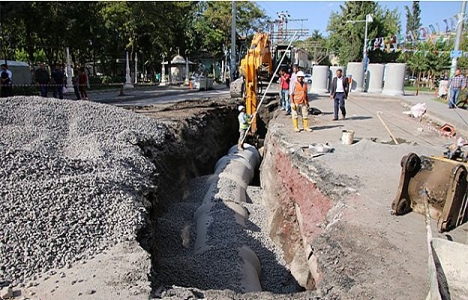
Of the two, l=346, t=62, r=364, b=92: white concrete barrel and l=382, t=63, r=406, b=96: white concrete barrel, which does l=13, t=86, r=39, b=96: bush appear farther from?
l=382, t=63, r=406, b=96: white concrete barrel

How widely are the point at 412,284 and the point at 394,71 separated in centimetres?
1929

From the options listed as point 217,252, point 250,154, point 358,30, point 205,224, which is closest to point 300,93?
point 250,154

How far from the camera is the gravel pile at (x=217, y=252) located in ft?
15.5

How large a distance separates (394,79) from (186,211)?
662 inches

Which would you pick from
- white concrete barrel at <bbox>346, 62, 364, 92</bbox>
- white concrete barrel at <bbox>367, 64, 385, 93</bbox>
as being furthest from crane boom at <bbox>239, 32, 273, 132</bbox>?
white concrete barrel at <bbox>367, 64, 385, 93</bbox>

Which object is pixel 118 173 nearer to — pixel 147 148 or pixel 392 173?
pixel 147 148

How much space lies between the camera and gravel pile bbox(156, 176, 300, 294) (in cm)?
473

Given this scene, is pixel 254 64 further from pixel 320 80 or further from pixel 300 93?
pixel 320 80

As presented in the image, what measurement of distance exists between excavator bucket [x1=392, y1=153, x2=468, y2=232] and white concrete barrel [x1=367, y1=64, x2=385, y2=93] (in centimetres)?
1856

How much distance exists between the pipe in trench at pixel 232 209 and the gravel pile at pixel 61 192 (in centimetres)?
136

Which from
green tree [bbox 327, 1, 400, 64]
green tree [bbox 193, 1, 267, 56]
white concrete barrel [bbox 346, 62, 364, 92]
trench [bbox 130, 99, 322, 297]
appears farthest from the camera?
green tree [bbox 193, 1, 267, 56]

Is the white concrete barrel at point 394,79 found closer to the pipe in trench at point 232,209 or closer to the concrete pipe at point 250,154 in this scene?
the concrete pipe at point 250,154

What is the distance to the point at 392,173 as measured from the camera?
611 centimetres

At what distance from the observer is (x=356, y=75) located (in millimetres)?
22031
